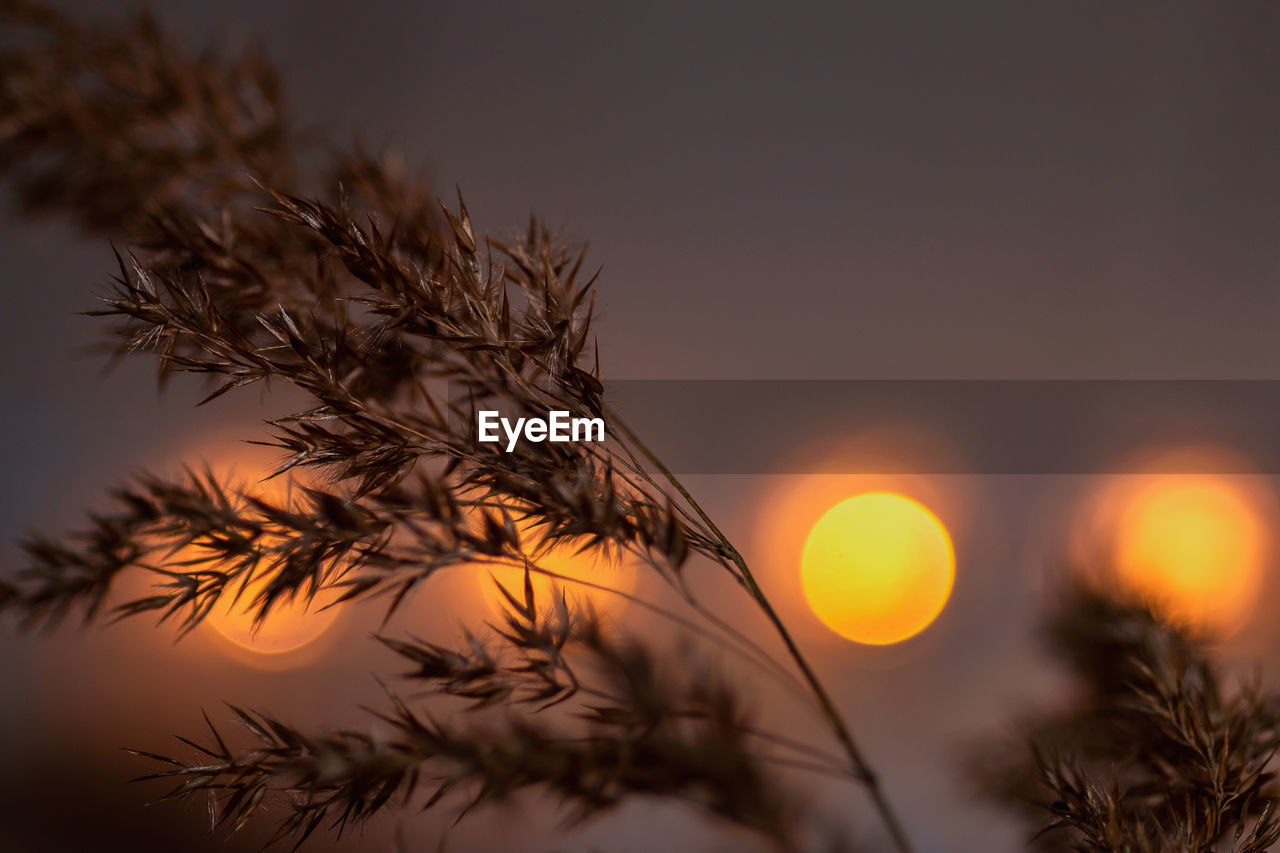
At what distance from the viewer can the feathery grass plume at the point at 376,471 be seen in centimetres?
36

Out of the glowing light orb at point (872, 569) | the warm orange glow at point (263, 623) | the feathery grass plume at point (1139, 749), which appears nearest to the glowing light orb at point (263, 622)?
the warm orange glow at point (263, 623)

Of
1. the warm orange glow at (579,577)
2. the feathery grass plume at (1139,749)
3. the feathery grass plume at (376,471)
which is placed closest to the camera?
the feathery grass plume at (376,471)

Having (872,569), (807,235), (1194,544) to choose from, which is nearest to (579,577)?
(872,569)

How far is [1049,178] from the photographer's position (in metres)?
0.94

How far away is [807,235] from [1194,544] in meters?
0.67

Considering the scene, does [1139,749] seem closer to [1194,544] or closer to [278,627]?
[1194,544]

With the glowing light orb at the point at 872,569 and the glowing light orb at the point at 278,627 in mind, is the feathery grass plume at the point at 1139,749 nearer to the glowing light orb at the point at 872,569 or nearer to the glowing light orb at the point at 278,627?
the glowing light orb at the point at 872,569

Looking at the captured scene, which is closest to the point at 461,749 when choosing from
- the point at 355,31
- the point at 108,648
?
the point at 108,648

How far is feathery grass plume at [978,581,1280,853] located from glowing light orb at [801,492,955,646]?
0.57 feet

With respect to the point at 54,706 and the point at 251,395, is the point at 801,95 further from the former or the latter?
the point at 54,706

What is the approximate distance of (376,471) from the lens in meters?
0.56

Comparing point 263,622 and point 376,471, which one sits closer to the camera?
point 376,471

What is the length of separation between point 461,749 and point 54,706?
0.95 meters

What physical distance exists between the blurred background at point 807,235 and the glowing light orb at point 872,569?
2cm
